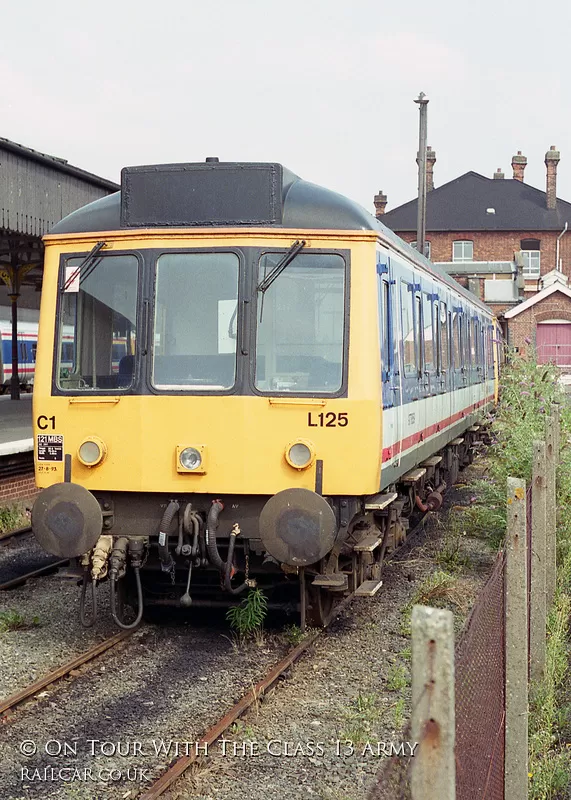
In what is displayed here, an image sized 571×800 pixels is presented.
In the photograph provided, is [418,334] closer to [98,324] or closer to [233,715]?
[98,324]

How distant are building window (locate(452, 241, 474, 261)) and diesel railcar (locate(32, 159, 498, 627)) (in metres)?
56.0

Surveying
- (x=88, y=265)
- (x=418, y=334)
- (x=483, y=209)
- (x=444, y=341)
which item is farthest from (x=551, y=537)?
(x=483, y=209)

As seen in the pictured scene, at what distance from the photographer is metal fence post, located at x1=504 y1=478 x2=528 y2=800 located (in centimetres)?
433

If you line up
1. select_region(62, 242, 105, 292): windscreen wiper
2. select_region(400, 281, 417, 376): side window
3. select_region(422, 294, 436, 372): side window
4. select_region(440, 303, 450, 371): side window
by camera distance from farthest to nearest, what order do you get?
select_region(440, 303, 450, 371): side window, select_region(422, 294, 436, 372): side window, select_region(400, 281, 417, 376): side window, select_region(62, 242, 105, 292): windscreen wiper

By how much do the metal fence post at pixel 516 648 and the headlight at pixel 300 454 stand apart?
8.86 ft

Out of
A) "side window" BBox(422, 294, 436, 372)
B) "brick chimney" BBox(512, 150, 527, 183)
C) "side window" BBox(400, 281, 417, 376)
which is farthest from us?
"brick chimney" BBox(512, 150, 527, 183)

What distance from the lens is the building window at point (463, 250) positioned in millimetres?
62375

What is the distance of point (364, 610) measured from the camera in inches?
339

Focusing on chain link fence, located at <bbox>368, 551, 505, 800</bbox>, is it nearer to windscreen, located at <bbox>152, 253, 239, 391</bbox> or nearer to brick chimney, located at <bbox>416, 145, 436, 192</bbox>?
windscreen, located at <bbox>152, 253, 239, 391</bbox>

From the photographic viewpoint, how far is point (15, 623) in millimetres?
8031

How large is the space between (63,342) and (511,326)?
131 ft

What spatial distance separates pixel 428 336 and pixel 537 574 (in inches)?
178

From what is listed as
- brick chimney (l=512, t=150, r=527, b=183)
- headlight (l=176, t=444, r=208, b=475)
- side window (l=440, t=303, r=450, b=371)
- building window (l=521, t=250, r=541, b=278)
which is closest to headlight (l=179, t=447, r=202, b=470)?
headlight (l=176, t=444, r=208, b=475)

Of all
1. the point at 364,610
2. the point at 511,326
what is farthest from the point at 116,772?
the point at 511,326
